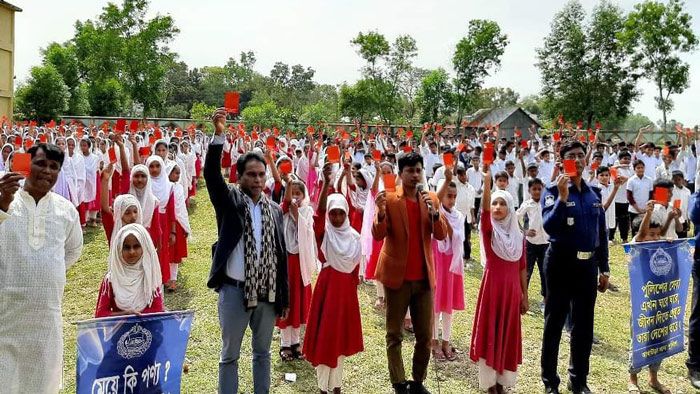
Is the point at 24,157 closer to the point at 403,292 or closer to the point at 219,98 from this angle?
the point at 403,292

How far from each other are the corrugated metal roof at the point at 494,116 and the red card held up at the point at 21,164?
4239cm

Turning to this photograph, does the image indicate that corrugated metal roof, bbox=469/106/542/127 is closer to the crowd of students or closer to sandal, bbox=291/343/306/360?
the crowd of students

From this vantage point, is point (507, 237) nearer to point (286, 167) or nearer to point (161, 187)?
point (286, 167)

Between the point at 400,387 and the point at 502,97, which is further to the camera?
the point at 502,97

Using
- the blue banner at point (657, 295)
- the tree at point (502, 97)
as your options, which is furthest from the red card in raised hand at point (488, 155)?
the tree at point (502, 97)

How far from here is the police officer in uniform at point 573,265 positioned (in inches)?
164

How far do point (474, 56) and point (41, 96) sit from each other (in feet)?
90.7

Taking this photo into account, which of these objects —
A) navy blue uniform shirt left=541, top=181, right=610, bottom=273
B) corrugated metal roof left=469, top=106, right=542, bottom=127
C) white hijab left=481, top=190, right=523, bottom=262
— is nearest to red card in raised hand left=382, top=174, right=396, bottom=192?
white hijab left=481, top=190, right=523, bottom=262

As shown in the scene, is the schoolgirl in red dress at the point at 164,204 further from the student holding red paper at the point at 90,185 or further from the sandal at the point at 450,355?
the student holding red paper at the point at 90,185

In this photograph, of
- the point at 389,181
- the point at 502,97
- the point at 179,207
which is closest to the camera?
the point at 389,181

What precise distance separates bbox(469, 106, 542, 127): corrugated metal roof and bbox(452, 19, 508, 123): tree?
48.5ft

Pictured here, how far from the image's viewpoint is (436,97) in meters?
28.5

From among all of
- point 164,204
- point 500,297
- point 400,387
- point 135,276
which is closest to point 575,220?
point 500,297

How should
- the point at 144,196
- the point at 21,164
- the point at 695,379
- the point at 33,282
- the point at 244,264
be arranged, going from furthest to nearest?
the point at 144,196 → the point at 695,379 → the point at 244,264 → the point at 33,282 → the point at 21,164
